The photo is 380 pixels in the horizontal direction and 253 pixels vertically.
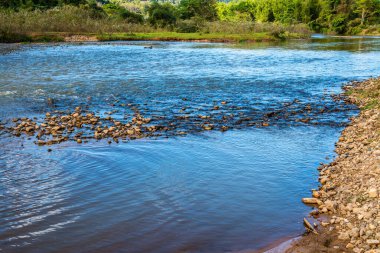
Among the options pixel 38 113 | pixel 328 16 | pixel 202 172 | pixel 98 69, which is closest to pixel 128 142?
pixel 202 172

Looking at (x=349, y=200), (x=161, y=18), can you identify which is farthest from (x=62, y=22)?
(x=349, y=200)

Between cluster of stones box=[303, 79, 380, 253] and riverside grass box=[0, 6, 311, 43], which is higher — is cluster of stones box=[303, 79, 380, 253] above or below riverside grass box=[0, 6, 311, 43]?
below

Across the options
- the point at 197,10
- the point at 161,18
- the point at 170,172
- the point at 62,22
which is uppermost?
the point at 197,10

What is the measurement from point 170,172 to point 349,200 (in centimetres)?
482

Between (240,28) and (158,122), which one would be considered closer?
(158,122)

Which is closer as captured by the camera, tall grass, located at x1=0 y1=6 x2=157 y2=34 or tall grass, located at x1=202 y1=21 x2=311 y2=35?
tall grass, located at x1=0 y1=6 x2=157 y2=34

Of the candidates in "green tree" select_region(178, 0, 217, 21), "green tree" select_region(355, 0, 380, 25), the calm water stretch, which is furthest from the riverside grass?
"green tree" select_region(355, 0, 380, 25)

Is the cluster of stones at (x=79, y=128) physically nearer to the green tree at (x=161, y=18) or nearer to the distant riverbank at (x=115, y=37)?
the distant riverbank at (x=115, y=37)

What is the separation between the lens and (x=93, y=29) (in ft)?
259

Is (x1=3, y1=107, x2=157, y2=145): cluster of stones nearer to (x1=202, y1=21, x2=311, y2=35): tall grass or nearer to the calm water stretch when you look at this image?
the calm water stretch

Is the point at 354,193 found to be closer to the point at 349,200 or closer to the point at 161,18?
the point at 349,200

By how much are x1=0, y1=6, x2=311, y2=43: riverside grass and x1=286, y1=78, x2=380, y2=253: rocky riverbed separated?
59.8 metres

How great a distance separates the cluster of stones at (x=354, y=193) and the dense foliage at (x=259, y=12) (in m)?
79.3

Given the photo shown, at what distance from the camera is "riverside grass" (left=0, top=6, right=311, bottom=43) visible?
66.7 m
